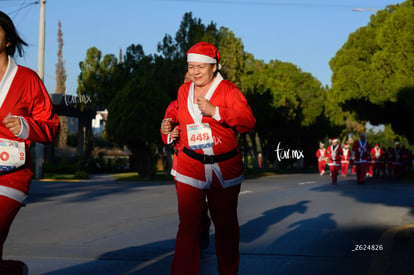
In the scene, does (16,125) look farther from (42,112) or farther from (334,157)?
(334,157)

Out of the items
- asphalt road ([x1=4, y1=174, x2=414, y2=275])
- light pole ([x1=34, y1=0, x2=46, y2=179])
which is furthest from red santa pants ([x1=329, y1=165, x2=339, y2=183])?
light pole ([x1=34, y1=0, x2=46, y2=179])

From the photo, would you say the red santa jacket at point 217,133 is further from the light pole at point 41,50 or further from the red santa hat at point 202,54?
the light pole at point 41,50

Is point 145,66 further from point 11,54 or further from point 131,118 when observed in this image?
point 11,54

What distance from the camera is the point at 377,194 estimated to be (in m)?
18.5

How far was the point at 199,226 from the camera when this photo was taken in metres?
5.31

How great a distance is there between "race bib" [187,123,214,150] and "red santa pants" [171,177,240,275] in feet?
0.89

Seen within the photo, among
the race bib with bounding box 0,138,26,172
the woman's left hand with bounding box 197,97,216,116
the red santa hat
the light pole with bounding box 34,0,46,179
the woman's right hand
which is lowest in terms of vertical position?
the race bib with bounding box 0,138,26,172

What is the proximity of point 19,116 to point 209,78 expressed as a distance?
1.85 meters

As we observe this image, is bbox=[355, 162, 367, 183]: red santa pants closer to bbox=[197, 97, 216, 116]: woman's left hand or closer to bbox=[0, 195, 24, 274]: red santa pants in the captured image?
bbox=[197, 97, 216, 116]: woman's left hand

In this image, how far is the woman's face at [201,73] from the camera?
5.49m

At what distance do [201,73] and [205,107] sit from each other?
19.6 inches

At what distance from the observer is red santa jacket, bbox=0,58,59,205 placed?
4070mm

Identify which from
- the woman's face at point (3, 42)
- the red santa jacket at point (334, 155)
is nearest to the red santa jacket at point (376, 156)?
the red santa jacket at point (334, 155)

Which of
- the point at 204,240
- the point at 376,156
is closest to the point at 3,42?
the point at 204,240
